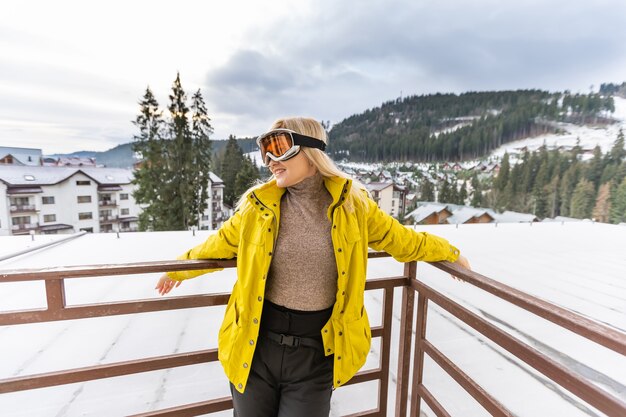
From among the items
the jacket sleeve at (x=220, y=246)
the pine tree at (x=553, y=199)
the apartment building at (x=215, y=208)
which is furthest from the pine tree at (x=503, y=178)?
the jacket sleeve at (x=220, y=246)

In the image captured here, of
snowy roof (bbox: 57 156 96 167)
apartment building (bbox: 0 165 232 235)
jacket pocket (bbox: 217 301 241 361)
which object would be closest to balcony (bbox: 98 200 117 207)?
apartment building (bbox: 0 165 232 235)

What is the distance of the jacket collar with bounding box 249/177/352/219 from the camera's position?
3.50ft

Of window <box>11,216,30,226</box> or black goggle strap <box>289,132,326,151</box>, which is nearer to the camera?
black goggle strap <box>289,132,326,151</box>

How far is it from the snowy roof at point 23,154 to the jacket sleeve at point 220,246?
37242 millimetres

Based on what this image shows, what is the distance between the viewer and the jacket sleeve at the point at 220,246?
3.84 feet

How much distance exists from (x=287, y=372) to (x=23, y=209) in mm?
29917

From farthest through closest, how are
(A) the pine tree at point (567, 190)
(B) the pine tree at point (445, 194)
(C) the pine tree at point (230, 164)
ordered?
(B) the pine tree at point (445, 194) < (A) the pine tree at point (567, 190) < (C) the pine tree at point (230, 164)

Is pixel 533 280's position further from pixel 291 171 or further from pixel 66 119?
pixel 66 119

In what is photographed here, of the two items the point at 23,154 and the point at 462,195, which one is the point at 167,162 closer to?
the point at 23,154

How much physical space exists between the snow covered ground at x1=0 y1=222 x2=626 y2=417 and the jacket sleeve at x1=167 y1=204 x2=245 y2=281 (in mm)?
1441

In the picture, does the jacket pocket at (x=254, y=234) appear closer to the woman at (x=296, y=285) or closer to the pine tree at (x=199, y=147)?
the woman at (x=296, y=285)

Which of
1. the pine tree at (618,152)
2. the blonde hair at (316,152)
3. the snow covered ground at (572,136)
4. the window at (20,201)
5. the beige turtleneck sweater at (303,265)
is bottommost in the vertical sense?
the window at (20,201)

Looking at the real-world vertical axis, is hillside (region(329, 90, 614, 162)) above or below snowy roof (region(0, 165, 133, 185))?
above

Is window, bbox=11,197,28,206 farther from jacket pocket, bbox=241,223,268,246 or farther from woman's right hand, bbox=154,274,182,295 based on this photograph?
jacket pocket, bbox=241,223,268,246
